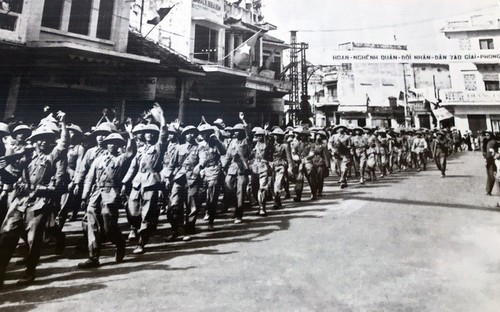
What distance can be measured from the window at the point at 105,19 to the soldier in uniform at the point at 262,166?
666 centimetres

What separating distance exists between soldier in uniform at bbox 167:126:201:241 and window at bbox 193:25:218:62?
8.86 m

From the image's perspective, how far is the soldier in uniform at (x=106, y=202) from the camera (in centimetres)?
366

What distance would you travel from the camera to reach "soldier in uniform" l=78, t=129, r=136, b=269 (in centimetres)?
366

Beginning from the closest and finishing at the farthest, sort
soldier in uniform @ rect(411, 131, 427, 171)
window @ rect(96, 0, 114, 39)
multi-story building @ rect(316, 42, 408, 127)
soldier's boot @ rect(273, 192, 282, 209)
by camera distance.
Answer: soldier's boot @ rect(273, 192, 282, 209)
multi-story building @ rect(316, 42, 408, 127)
window @ rect(96, 0, 114, 39)
soldier in uniform @ rect(411, 131, 427, 171)

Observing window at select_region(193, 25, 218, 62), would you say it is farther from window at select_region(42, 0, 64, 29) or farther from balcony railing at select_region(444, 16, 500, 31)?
balcony railing at select_region(444, 16, 500, 31)

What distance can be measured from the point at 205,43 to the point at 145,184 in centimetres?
1063

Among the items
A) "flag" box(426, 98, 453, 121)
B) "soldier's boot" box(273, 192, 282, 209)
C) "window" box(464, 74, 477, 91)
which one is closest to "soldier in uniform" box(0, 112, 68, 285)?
"soldier's boot" box(273, 192, 282, 209)

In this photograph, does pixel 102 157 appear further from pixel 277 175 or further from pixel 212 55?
pixel 212 55

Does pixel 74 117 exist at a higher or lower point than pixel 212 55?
lower

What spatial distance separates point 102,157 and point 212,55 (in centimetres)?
1093

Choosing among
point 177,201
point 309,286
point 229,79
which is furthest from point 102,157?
point 229,79

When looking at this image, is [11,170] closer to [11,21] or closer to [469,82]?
[11,21]

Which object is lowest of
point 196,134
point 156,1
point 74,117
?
point 196,134

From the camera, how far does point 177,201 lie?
4695mm
